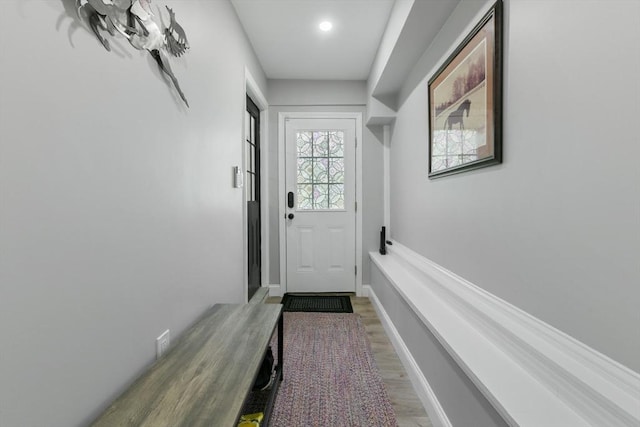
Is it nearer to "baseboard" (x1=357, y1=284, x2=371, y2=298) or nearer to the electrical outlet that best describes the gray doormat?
"baseboard" (x1=357, y1=284, x2=371, y2=298)

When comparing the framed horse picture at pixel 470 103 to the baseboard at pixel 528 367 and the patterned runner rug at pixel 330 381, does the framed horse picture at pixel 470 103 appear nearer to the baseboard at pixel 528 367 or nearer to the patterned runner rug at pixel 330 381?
the baseboard at pixel 528 367

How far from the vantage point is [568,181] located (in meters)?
0.88

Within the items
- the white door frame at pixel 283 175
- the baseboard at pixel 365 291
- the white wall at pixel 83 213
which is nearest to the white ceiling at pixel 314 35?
the white door frame at pixel 283 175

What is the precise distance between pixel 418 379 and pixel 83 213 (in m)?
1.79

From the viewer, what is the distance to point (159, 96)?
1.18m

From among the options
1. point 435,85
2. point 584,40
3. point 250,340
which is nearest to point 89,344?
point 250,340

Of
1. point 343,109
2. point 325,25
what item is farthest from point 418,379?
point 343,109

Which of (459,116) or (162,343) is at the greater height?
(459,116)

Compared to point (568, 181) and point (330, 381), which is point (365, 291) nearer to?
point (330, 381)

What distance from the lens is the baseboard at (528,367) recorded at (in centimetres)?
73

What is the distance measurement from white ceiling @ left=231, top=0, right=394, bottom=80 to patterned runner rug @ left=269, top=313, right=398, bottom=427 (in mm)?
2514

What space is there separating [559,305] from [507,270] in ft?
0.85

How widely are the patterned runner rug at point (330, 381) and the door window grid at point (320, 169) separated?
1429 mm

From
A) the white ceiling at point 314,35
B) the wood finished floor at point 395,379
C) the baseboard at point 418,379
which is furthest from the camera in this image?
the white ceiling at point 314,35
